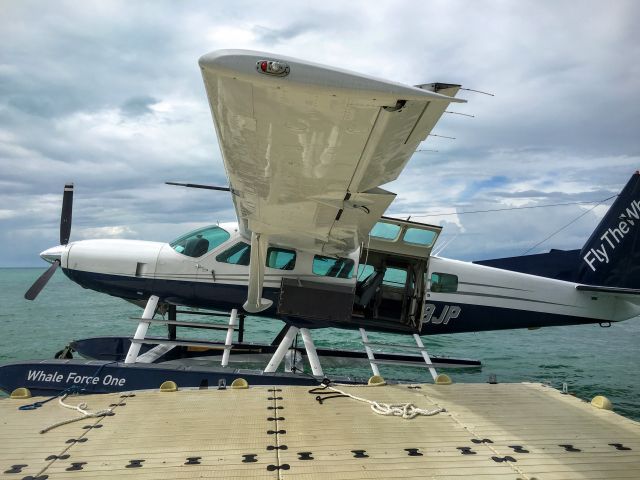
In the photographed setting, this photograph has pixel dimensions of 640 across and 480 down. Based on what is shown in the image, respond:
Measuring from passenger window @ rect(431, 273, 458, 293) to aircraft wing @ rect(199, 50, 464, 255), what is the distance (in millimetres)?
3839

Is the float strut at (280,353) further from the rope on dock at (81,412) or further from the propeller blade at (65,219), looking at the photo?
the propeller blade at (65,219)

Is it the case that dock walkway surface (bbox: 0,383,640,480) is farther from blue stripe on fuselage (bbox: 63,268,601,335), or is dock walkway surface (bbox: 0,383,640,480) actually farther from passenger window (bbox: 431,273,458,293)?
passenger window (bbox: 431,273,458,293)

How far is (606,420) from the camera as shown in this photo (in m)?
3.90

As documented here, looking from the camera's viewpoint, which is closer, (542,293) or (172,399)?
(172,399)

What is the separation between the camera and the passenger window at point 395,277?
29.3ft

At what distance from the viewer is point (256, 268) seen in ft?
21.0

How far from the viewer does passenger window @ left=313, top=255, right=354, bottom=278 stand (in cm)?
793

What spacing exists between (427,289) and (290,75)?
6.39 meters

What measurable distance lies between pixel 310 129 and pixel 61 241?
7.43 m

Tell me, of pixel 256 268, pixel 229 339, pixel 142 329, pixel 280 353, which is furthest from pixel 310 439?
pixel 142 329

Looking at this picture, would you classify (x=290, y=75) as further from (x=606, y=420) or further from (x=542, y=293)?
(x=542, y=293)

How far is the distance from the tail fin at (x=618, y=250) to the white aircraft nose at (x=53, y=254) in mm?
9974

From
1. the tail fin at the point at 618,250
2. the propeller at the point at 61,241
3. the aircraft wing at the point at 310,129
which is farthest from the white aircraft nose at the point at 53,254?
the tail fin at the point at 618,250

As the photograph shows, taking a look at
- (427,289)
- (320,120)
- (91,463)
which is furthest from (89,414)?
(427,289)
